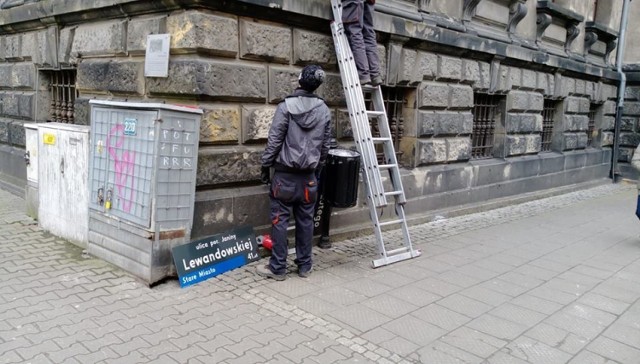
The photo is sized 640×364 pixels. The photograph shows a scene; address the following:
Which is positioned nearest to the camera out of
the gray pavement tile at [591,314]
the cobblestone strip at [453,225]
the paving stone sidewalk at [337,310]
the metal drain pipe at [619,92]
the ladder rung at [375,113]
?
the paving stone sidewalk at [337,310]

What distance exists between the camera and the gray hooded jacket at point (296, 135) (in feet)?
15.5

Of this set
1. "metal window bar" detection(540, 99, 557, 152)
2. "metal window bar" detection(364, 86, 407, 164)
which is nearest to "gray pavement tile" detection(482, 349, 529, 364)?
"metal window bar" detection(364, 86, 407, 164)

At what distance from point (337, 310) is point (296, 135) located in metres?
1.65

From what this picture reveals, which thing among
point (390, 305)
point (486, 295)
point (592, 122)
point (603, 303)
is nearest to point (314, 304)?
point (390, 305)

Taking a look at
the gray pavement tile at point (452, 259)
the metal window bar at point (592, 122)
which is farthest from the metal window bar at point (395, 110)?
the metal window bar at point (592, 122)

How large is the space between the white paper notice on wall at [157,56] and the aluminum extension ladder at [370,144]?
196cm

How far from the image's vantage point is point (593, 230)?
8188 mm

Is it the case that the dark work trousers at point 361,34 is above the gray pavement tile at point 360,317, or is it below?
above

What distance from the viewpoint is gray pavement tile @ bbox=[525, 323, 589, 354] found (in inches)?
151

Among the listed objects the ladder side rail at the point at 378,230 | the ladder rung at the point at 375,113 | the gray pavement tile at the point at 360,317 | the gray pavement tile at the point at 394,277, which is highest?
the ladder rung at the point at 375,113

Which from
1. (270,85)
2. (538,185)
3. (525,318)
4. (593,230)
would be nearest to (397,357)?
(525,318)

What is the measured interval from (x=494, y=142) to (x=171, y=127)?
7.34 metres

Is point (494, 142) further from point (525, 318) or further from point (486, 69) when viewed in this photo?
point (525, 318)

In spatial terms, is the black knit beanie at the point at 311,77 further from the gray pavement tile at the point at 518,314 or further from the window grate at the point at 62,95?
the window grate at the point at 62,95
